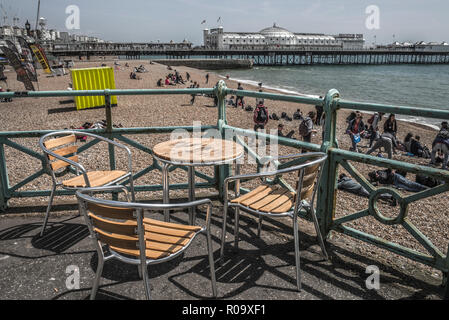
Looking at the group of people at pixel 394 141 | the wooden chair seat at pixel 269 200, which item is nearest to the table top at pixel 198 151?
the wooden chair seat at pixel 269 200

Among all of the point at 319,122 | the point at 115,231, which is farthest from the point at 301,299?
the point at 319,122

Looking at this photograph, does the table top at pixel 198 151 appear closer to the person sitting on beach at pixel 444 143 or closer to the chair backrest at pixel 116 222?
the chair backrest at pixel 116 222

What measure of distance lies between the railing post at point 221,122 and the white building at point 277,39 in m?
153

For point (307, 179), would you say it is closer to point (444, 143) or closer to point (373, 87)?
point (444, 143)

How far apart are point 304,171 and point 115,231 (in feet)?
4.56

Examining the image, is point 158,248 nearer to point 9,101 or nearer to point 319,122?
point 319,122

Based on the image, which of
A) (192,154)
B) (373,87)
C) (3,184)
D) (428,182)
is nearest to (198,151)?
(192,154)

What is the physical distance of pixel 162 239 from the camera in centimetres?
251

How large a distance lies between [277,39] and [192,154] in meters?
177

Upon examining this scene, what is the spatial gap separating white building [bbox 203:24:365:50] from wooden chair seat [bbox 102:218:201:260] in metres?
156

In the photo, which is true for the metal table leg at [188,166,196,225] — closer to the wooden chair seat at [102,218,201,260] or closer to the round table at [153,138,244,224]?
the round table at [153,138,244,224]

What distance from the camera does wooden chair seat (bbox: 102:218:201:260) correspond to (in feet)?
7.56

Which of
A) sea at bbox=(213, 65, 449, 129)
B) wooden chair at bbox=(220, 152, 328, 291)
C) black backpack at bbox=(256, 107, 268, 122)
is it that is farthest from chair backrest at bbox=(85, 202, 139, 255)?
sea at bbox=(213, 65, 449, 129)

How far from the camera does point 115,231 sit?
7.22 feet
